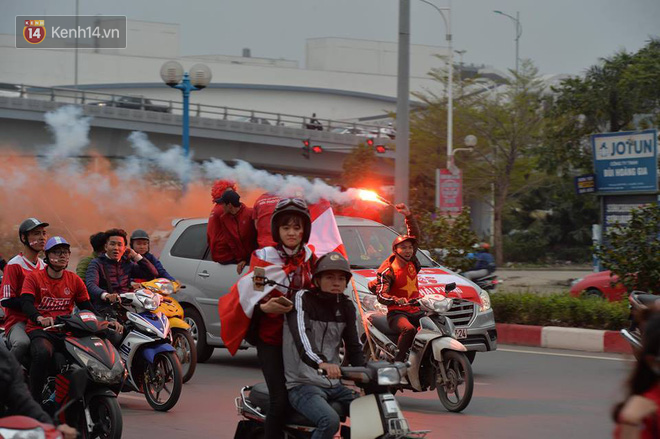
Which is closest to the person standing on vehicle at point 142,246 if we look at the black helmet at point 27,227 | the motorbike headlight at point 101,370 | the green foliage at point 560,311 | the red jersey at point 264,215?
the red jersey at point 264,215

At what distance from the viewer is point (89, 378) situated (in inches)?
285

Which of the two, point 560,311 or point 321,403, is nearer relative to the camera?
point 321,403

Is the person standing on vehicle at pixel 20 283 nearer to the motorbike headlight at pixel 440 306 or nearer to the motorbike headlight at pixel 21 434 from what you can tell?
the motorbike headlight at pixel 440 306

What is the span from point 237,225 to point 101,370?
3157 mm

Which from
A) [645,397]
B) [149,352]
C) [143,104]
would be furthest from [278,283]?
[143,104]

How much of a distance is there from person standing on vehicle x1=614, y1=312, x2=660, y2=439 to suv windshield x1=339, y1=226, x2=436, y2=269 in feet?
26.8

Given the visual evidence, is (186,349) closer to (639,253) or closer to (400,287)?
(400,287)

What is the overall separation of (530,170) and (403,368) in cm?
3738

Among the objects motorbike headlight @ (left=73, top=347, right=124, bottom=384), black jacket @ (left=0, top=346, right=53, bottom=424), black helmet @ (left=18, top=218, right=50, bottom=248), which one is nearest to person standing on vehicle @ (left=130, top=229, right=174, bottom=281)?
black helmet @ (left=18, top=218, right=50, bottom=248)

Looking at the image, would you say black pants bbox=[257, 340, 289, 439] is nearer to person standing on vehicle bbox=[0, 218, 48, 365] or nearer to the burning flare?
person standing on vehicle bbox=[0, 218, 48, 365]

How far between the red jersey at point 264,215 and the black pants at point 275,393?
367cm

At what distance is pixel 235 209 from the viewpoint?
998cm

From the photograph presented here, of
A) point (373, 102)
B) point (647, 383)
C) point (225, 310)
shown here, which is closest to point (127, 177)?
point (225, 310)

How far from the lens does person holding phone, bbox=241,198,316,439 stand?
5.35 metres
